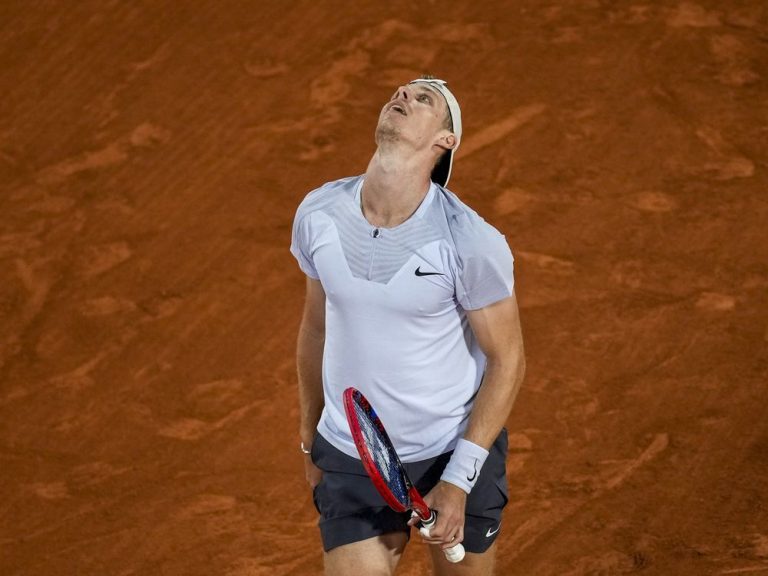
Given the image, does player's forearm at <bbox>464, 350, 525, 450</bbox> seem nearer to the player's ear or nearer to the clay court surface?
the player's ear

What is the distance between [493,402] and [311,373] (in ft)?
2.24

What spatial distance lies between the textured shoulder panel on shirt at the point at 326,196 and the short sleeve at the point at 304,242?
13 mm

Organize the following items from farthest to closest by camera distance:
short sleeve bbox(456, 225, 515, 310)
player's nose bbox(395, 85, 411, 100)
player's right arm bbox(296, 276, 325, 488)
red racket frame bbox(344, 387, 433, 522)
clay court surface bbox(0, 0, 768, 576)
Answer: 1. clay court surface bbox(0, 0, 768, 576)
2. player's right arm bbox(296, 276, 325, 488)
3. player's nose bbox(395, 85, 411, 100)
4. short sleeve bbox(456, 225, 515, 310)
5. red racket frame bbox(344, 387, 433, 522)

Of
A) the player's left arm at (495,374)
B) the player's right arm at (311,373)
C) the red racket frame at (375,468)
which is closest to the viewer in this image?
the red racket frame at (375,468)

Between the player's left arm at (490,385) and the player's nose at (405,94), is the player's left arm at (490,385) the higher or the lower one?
the lower one

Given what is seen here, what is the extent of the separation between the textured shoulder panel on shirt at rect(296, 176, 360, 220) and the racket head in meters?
0.55

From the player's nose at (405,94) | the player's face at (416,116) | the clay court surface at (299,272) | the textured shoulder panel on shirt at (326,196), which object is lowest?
the clay court surface at (299,272)

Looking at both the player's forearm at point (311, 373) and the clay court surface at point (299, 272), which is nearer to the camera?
the player's forearm at point (311, 373)

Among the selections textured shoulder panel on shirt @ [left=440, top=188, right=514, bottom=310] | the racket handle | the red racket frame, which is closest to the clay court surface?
the racket handle

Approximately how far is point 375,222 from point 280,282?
3.13 m

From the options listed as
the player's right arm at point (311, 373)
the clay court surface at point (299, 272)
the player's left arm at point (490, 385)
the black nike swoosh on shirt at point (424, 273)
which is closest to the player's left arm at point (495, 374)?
the player's left arm at point (490, 385)

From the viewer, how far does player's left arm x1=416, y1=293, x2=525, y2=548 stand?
302 cm

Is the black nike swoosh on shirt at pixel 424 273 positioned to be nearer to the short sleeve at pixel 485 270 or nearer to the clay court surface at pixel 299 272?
the short sleeve at pixel 485 270

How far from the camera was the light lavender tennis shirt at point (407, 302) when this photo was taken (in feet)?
9.86
